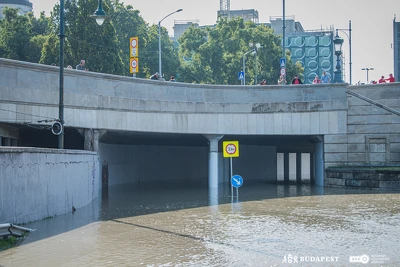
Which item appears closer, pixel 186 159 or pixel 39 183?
pixel 39 183

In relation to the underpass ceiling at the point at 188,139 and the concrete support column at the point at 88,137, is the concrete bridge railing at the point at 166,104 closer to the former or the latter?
the concrete support column at the point at 88,137

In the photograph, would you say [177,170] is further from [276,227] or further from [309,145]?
[276,227]

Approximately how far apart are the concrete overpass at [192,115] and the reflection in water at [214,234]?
200 inches

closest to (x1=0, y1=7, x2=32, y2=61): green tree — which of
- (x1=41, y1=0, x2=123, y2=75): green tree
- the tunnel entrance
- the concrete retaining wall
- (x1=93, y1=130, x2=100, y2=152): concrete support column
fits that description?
(x1=41, y1=0, x2=123, y2=75): green tree

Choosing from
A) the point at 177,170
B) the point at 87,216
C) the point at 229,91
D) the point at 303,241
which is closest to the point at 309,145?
the point at 177,170

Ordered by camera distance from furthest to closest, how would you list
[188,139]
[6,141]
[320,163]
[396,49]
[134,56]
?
[396,49] < [134,56] < [188,139] < [320,163] < [6,141]

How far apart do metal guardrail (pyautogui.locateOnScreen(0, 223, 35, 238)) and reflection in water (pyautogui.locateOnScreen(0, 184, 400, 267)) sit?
0.25 meters

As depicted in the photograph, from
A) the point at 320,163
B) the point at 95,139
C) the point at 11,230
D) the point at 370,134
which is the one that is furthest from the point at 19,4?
the point at 11,230

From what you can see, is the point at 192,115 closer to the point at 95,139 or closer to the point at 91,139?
the point at 95,139

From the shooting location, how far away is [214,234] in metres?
17.1

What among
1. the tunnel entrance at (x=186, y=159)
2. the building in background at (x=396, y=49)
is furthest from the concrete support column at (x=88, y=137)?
the building in background at (x=396, y=49)

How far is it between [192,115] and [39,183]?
17.0 m

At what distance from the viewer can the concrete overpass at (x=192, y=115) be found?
94.0 ft

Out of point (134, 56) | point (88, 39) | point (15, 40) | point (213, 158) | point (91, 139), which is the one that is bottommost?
point (213, 158)
